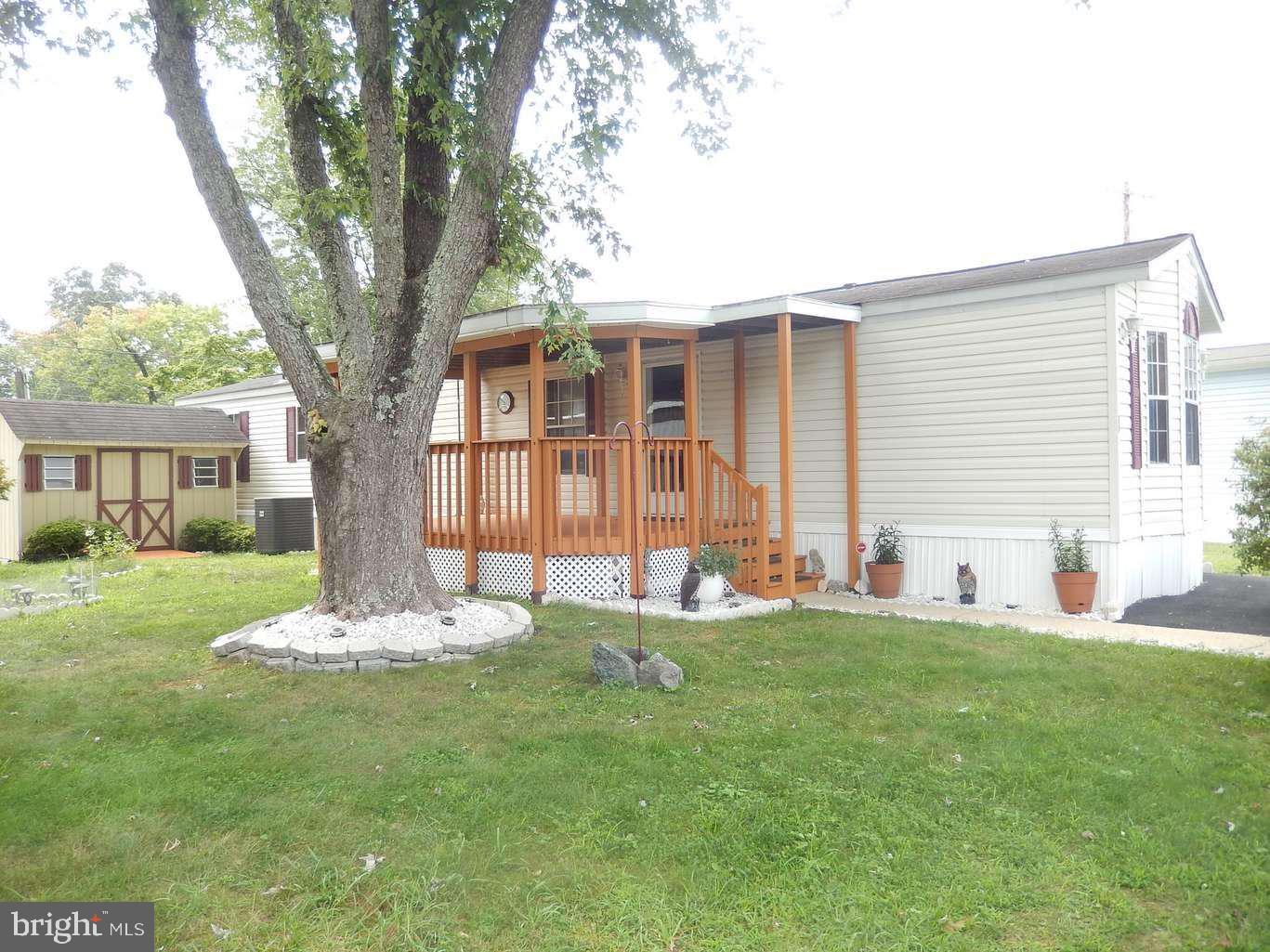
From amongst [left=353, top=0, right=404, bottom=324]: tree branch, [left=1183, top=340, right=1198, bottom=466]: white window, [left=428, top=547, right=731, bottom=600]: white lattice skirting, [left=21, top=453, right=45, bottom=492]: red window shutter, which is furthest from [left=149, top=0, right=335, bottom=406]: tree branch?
[left=21, top=453, right=45, bottom=492]: red window shutter

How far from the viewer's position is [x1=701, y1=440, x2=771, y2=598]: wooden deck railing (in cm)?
784

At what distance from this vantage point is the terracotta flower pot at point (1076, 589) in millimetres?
7105

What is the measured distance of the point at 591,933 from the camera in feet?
8.05

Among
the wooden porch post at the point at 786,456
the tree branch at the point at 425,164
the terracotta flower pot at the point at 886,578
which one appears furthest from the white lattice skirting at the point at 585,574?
the tree branch at the point at 425,164

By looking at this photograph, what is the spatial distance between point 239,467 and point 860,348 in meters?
13.7

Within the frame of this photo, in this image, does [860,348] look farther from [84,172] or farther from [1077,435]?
[84,172]

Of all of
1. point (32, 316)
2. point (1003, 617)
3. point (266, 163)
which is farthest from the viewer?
point (32, 316)

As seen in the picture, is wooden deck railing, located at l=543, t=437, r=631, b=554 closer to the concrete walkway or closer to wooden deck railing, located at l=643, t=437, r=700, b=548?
wooden deck railing, located at l=643, t=437, r=700, b=548

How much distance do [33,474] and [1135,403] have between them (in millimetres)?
16712

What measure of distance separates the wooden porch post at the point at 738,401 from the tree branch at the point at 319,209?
4350 millimetres

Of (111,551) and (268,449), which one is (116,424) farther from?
(111,551)

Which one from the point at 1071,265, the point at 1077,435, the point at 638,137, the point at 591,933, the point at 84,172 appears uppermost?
the point at 84,172

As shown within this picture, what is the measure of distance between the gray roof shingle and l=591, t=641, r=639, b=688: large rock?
16.9 feet

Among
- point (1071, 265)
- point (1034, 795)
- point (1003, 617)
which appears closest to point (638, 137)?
point (1071, 265)
